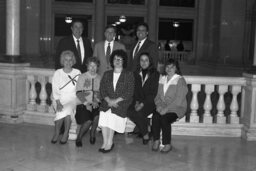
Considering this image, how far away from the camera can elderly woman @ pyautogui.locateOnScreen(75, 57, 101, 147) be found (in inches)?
254

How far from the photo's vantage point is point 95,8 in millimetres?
17594

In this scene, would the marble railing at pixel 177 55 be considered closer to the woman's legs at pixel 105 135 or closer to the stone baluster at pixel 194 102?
the stone baluster at pixel 194 102

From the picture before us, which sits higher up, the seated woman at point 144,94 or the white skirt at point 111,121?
the seated woman at point 144,94

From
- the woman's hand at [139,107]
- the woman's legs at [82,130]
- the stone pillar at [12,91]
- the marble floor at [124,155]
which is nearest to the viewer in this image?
the marble floor at [124,155]

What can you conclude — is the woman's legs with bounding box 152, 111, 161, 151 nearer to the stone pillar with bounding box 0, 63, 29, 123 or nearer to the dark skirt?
the dark skirt

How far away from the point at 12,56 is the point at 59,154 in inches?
109

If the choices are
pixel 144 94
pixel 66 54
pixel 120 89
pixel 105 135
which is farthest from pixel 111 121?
pixel 66 54

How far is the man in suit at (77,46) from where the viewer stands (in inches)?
274

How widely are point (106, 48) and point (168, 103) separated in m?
1.49

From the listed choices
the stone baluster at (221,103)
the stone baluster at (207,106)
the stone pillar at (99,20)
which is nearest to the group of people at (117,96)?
the stone baluster at (207,106)

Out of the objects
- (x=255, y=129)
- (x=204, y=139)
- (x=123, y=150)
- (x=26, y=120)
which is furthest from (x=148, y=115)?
(x=26, y=120)

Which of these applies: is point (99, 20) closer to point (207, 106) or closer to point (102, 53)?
point (102, 53)

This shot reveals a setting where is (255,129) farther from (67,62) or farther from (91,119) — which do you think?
(67,62)

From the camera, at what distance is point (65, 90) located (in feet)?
21.8
